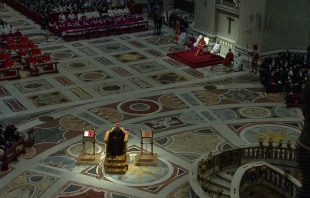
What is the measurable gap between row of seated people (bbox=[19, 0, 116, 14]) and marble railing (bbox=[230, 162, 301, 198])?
66.6ft

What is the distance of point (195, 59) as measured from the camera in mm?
22609

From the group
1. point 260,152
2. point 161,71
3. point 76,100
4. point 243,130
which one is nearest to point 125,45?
point 161,71

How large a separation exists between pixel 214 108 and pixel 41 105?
18.6 ft

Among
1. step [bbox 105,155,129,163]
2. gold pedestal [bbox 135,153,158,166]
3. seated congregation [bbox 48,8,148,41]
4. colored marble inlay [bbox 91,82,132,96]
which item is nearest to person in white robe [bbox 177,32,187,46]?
seated congregation [bbox 48,8,148,41]

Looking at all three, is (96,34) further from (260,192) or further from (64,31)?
(260,192)

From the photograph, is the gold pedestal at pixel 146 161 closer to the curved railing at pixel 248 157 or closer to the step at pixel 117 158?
the step at pixel 117 158

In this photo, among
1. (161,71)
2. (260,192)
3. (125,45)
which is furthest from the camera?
(125,45)

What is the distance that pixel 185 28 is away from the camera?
27.1 m

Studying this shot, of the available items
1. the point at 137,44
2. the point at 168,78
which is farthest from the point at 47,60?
the point at 137,44

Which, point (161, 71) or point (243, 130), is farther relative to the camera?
point (161, 71)

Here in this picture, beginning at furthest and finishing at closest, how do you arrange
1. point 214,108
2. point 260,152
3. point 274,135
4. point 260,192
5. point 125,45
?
1. point 125,45
2. point 214,108
3. point 274,135
4. point 260,152
5. point 260,192

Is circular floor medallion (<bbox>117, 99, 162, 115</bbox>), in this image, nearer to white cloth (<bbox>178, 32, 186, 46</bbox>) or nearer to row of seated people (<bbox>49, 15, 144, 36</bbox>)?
white cloth (<bbox>178, 32, 186, 46</bbox>)

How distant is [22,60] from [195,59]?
7123 millimetres

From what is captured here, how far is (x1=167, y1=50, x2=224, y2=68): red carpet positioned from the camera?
875 inches
